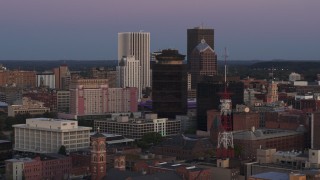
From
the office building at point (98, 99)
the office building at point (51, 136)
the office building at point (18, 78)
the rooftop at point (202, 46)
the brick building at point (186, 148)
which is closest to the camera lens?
the brick building at point (186, 148)

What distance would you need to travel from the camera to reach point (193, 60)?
16612 cm

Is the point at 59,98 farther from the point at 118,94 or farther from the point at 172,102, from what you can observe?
the point at 172,102

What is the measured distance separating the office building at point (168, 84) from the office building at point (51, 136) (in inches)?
1041

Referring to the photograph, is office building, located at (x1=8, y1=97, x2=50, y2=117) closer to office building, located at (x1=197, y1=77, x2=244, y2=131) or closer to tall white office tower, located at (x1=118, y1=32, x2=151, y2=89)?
office building, located at (x1=197, y1=77, x2=244, y2=131)

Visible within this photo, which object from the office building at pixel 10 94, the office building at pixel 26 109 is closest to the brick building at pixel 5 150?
the office building at pixel 26 109

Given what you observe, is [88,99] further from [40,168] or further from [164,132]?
[40,168]

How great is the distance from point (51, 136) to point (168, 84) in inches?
1166

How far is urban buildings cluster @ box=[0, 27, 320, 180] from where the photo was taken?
59688 mm

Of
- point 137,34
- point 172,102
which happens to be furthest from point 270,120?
point 137,34

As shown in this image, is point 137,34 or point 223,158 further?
point 137,34

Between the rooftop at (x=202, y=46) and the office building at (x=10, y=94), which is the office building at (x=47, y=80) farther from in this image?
the rooftop at (x=202, y=46)

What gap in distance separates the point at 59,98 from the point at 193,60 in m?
42.6

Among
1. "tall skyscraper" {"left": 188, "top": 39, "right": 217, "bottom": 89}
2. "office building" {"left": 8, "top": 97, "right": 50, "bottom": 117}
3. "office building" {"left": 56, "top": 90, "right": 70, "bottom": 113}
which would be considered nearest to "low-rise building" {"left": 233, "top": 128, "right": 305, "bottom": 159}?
"office building" {"left": 8, "top": 97, "right": 50, "bottom": 117}

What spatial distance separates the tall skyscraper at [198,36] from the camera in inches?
7470
